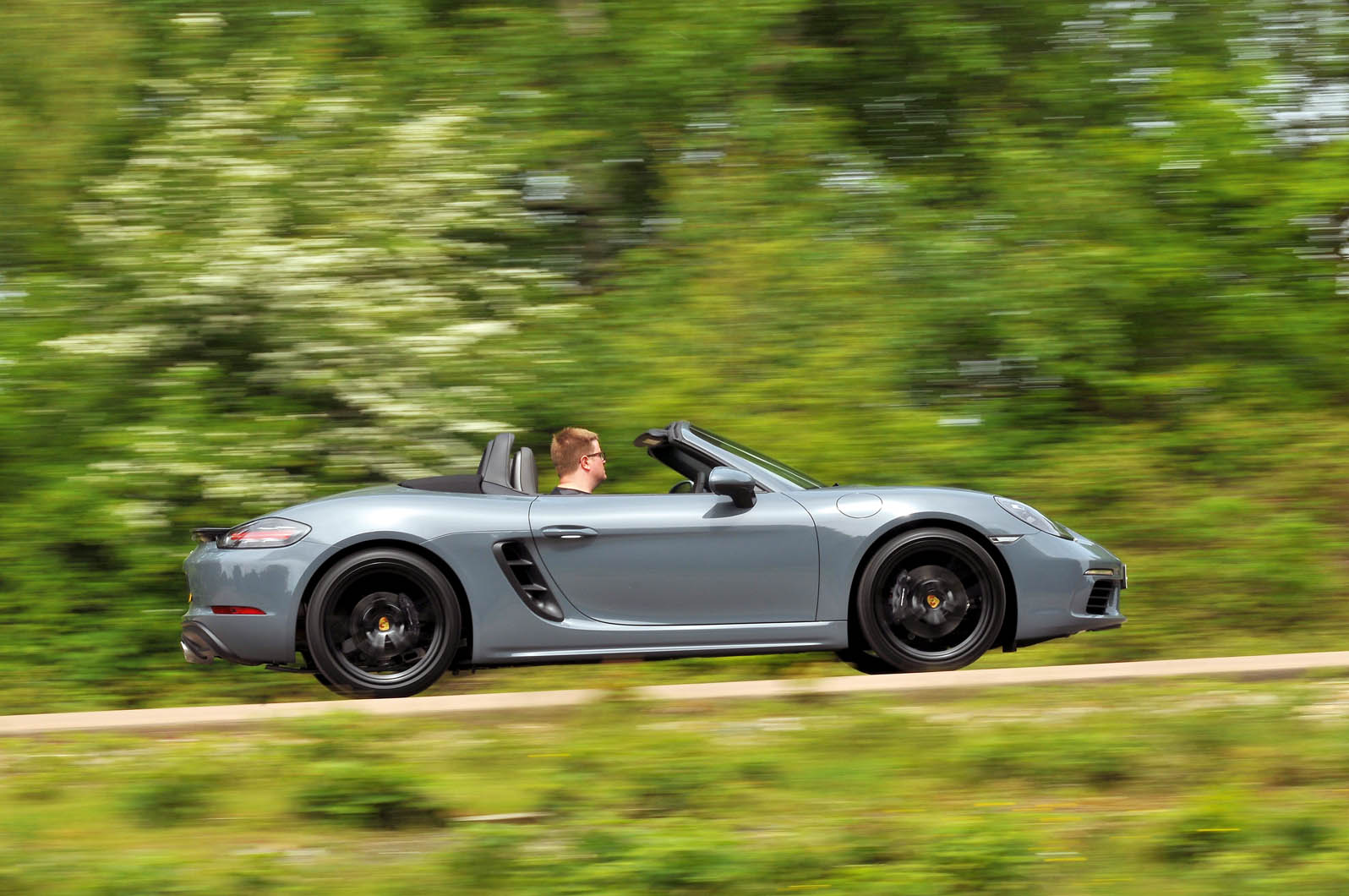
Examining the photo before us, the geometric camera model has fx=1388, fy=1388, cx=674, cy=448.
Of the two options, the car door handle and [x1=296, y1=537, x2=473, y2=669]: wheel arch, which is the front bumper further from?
[x1=296, y1=537, x2=473, y2=669]: wheel arch

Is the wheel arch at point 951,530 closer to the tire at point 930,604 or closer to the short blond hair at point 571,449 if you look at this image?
the tire at point 930,604

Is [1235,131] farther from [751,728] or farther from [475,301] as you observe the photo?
[751,728]

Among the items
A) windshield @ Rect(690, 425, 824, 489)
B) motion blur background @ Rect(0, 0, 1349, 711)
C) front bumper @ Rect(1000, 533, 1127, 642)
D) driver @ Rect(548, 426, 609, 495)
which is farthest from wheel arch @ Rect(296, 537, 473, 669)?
front bumper @ Rect(1000, 533, 1127, 642)

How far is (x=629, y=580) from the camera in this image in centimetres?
607

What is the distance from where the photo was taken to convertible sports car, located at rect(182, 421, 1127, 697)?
5.98 metres

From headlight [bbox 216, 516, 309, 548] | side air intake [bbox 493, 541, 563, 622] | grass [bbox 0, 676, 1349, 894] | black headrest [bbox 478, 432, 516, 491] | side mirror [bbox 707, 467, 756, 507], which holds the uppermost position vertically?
black headrest [bbox 478, 432, 516, 491]

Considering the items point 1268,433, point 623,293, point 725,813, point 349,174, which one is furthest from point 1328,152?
point 725,813

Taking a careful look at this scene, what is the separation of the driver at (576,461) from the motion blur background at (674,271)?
1.33m

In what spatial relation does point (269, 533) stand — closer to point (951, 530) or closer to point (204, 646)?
point (204, 646)

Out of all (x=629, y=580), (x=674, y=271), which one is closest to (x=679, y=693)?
(x=629, y=580)

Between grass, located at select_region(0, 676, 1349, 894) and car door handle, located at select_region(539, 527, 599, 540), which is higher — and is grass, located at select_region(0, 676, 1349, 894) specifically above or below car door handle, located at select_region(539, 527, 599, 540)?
below

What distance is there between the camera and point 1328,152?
11.7m

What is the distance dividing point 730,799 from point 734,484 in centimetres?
208

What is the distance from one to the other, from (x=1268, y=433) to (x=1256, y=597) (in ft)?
8.12
